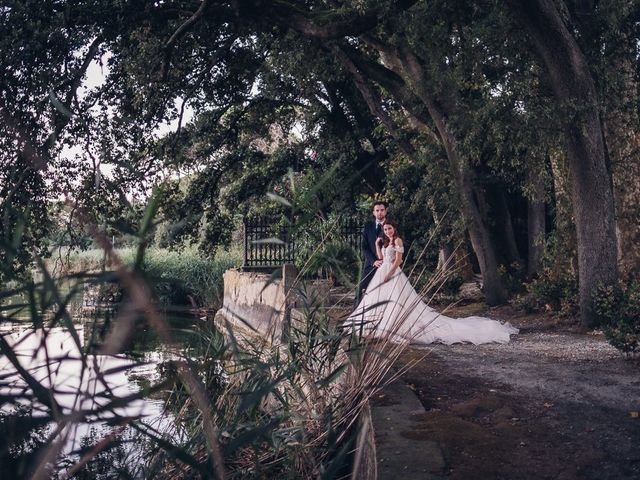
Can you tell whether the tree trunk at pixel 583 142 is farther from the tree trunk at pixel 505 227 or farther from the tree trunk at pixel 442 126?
the tree trunk at pixel 505 227

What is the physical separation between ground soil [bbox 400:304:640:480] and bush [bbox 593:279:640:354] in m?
0.25

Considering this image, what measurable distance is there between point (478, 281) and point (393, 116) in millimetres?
4374

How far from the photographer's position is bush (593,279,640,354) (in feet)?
25.4

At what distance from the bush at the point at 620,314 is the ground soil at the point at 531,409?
0.25m

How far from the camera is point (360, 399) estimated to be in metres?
4.91

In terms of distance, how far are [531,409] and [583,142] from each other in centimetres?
557

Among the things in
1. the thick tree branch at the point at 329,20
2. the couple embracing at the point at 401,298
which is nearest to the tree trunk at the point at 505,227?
the couple embracing at the point at 401,298

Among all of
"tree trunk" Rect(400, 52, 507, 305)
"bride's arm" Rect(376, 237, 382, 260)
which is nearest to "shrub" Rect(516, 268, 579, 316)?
"tree trunk" Rect(400, 52, 507, 305)

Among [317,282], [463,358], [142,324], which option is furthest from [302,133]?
[142,324]

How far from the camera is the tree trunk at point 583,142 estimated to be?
10023 mm

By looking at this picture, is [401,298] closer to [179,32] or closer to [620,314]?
[620,314]

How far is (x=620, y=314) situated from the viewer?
27.2ft

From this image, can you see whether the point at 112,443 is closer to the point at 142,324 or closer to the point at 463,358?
the point at 142,324

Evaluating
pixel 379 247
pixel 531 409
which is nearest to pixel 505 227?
pixel 379 247
